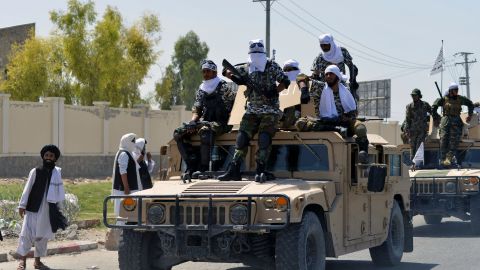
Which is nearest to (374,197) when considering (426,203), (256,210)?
(256,210)

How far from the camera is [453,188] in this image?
50.4 ft

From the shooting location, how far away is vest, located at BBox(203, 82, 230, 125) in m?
10.0

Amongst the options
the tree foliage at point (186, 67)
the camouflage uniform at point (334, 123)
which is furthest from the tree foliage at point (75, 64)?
the camouflage uniform at point (334, 123)

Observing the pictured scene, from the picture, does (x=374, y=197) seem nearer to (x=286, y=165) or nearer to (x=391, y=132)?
(x=286, y=165)

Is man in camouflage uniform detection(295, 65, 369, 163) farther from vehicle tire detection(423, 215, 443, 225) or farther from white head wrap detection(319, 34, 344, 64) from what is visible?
vehicle tire detection(423, 215, 443, 225)

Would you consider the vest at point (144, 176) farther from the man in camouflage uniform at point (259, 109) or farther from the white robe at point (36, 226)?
the man in camouflage uniform at point (259, 109)

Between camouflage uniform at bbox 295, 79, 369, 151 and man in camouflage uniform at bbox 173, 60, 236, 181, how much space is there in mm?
910

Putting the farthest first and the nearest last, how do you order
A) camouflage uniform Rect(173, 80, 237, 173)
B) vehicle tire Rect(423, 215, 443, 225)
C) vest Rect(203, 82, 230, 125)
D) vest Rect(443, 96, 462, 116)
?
vehicle tire Rect(423, 215, 443, 225) → vest Rect(443, 96, 462, 116) → vest Rect(203, 82, 230, 125) → camouflage uniform Rect(173, 80, 237, 173)

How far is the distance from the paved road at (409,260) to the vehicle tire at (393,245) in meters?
0.13

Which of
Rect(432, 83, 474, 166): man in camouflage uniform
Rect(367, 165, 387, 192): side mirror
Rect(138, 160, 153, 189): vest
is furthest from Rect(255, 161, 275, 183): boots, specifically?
Rect(432, 83, 474, 166): man in camouflage uniform

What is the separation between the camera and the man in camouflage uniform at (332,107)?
977 centimetres

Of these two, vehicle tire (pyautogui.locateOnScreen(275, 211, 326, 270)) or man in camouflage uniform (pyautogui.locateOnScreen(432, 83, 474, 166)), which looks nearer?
vehicle tire (pyautogui.locateOnScreen(275, 211, 326, 270))

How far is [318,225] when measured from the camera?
8695 millimetres

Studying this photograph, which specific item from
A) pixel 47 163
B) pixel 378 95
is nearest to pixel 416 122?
pixel 47 163
